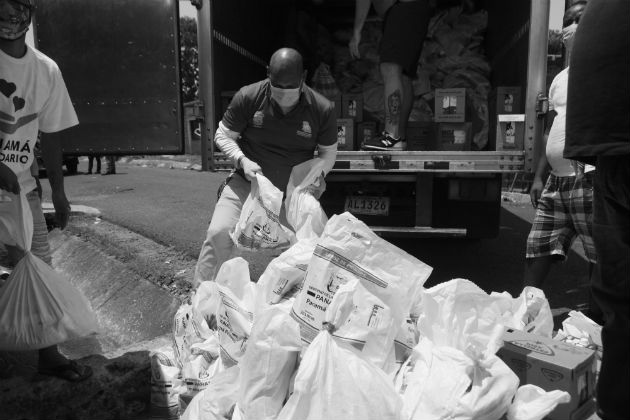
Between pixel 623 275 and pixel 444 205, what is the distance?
10.2 feet

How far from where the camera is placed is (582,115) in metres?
1.52

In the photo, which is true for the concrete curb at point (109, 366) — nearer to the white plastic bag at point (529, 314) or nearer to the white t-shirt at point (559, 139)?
the white plastic bag at point (529, 314)

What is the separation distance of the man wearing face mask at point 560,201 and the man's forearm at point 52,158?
2607mm

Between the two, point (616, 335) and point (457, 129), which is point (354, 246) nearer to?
point (616, 335)

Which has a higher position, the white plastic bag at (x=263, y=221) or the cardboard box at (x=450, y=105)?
the cardboard box at (x=450, y=105)

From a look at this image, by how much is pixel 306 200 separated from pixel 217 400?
1253mm

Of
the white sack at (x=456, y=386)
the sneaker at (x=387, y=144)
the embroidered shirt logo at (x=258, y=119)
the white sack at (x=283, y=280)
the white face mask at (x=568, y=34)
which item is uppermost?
the white face mask at (x=568, y=34)

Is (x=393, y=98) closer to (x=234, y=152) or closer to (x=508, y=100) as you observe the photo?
(x=508, y=100)

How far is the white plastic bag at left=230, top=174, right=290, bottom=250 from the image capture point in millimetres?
3107

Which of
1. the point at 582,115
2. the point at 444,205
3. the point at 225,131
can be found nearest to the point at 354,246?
the point at 582,115

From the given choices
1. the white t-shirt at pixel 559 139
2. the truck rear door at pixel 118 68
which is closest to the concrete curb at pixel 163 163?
the truck rear door at pixel 118 68

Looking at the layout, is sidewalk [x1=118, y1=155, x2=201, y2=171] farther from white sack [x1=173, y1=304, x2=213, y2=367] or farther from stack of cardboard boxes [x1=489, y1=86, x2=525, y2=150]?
white sack [x1=173, y1=304, x2=213, y2=367]

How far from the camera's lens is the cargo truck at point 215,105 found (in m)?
3.74

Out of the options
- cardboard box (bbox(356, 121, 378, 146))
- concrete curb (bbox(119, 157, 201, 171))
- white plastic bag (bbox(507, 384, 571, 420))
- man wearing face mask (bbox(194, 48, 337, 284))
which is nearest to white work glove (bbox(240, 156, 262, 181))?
man wearing face mask (bbox(194, 48, 337, 284))
